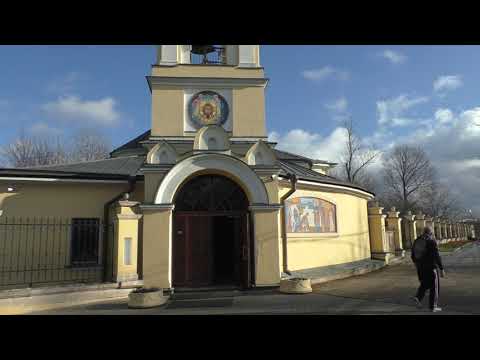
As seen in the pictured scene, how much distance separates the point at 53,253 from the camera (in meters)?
12.2

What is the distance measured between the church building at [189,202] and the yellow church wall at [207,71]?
0.13ft

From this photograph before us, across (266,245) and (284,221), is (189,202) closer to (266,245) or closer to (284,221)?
(266,245)

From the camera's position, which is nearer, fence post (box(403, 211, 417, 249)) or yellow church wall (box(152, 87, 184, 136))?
yellow church wall (box(152, 87, 184, 136))

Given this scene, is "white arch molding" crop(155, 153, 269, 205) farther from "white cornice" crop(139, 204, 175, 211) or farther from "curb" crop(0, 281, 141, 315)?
"curb" crop(0, 281, 141, 315)

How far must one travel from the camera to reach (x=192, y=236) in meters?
11.7

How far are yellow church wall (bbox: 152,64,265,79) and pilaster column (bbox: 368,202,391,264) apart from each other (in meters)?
9.79

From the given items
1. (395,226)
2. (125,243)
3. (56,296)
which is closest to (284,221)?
(125,243)

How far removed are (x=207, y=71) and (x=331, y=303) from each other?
9363 mm

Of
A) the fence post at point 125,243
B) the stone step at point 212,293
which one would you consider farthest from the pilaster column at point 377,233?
the fence post at point 125,243

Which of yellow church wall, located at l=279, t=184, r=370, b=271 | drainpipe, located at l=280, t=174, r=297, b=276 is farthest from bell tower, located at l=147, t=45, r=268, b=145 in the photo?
yellow church wall, located at l=279, t=184, r=370, b=271

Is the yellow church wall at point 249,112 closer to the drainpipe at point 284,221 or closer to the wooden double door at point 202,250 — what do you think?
the drainpipe at point 284,221

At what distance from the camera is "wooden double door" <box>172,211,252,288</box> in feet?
37.7

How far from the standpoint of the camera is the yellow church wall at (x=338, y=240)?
1394 cm

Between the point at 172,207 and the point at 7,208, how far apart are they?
5792 mm
